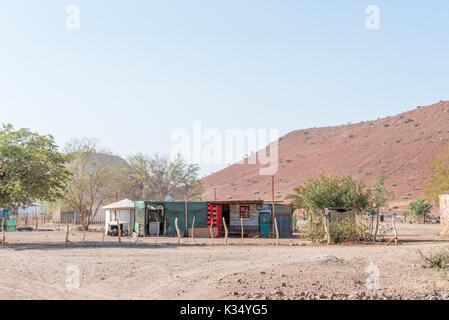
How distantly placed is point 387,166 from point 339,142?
82.8ft

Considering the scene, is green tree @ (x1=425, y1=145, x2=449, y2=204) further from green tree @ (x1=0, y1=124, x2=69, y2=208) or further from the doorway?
green tree @ (x1=0, y1=124, x2=69, y2=208)

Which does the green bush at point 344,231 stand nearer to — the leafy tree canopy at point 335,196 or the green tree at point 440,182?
the leafy tree canopy at point 335,196

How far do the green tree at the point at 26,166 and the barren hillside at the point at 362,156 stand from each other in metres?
55.4

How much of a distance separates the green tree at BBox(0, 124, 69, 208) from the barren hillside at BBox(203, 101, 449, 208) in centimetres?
5538

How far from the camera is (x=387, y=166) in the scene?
8638 cm

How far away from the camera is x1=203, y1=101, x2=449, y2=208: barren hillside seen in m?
83.5

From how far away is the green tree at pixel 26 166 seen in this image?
25.1 meters

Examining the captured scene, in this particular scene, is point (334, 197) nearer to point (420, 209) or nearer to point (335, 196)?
point (335, 196)

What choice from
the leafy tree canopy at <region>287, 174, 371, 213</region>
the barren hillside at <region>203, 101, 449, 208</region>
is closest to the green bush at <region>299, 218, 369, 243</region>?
the leafy tree canopy at <region>287, 174, 371, 213</region>

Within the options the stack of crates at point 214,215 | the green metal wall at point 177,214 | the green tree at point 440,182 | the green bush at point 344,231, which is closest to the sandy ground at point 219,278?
the green bush at point 344,231

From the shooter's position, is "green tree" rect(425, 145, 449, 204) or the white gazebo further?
"green tree" rect(425, 145, 449, 204)
